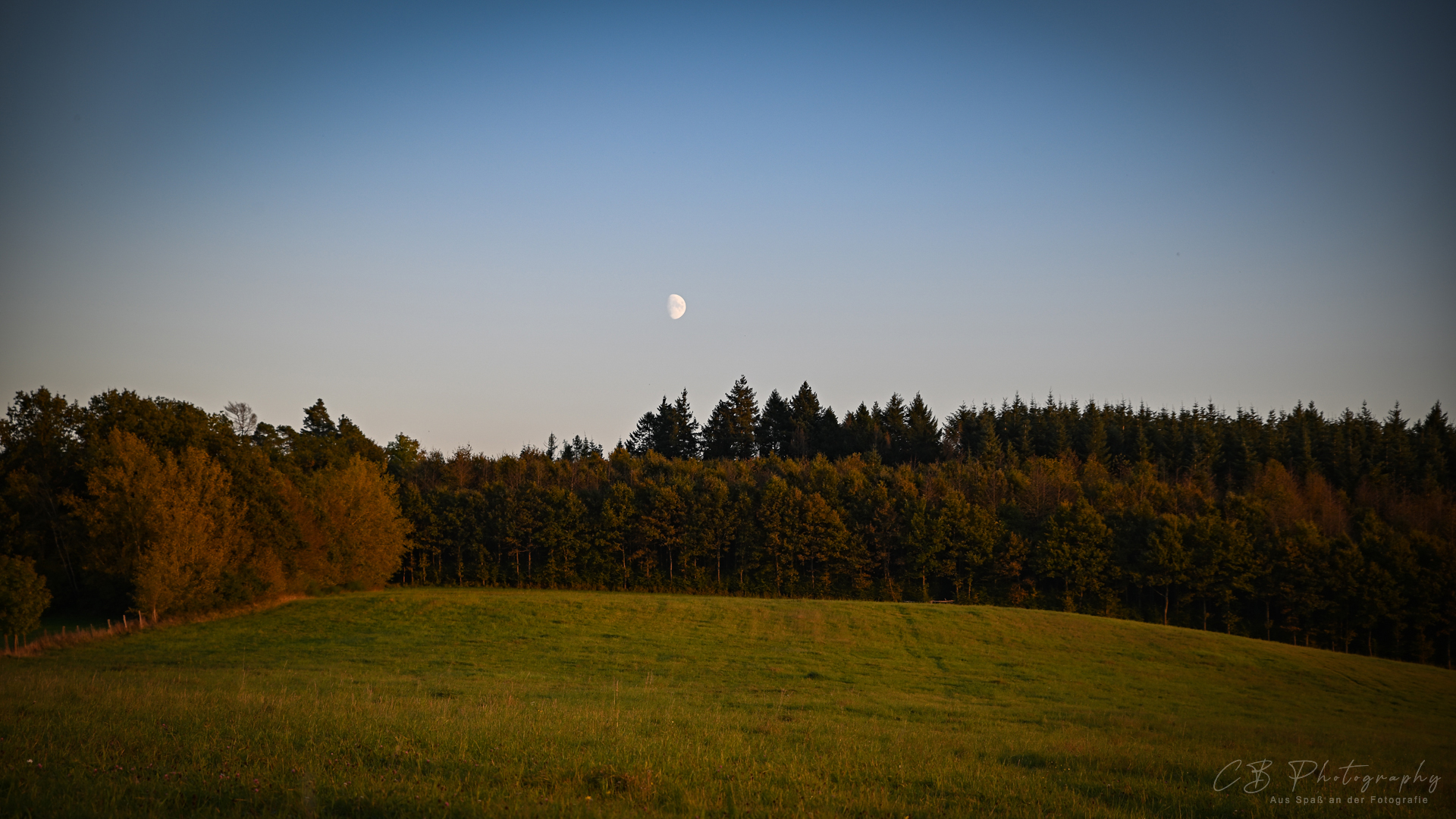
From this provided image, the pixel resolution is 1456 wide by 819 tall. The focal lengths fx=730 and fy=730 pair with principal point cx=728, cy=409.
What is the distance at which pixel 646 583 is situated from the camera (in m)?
77.6

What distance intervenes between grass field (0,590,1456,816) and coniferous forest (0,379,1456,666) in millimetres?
12465

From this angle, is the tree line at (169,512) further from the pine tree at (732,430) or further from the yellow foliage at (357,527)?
the pine tree at (732,430)

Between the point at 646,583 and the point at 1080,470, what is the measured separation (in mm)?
62602

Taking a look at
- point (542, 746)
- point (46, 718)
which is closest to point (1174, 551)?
point (542, 746)

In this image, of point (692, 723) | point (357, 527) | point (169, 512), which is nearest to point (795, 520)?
point (357, 527)

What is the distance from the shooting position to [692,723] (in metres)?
15.1

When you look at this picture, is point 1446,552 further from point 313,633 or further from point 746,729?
point 313,633

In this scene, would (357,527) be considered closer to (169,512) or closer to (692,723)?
(169,512)

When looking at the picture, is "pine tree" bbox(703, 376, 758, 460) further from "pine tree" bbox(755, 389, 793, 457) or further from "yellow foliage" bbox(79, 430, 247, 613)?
"yellow foliage" bbox(79, 430, 247, 613)

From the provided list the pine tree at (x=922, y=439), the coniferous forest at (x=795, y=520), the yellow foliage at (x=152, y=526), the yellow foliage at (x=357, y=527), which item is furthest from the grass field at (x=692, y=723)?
the pine tree at (x=922, y=439)

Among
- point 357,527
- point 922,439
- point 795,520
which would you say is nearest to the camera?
point 357,527

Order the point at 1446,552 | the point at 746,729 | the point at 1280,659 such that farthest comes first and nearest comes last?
1. the point at 1446,552
2. the point at 1280,659
3. the point at 746,729

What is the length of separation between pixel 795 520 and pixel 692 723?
62.9 meters

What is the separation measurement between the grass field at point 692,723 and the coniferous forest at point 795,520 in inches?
491
